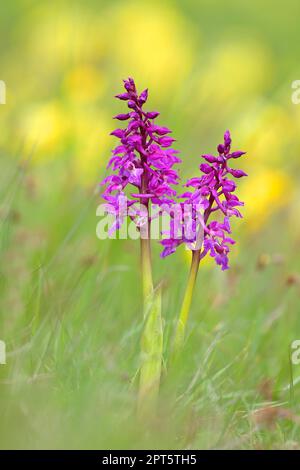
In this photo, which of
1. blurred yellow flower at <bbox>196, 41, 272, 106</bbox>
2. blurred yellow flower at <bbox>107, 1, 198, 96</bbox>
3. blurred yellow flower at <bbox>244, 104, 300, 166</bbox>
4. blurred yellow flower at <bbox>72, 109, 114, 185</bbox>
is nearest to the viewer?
blurred yellow flower at <bbox>244, 104, 300, 166</bbox>

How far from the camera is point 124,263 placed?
112 inches

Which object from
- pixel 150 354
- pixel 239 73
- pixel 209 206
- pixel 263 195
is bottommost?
pixel 150 354

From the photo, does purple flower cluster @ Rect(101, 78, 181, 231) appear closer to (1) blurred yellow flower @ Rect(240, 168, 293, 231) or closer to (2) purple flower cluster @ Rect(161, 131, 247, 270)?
(2) purple flower cluster @ Rect(161, 131, 247, 270)

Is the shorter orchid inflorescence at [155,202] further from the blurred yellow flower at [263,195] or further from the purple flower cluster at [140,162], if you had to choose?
the blurred yellow flower at [263,195]

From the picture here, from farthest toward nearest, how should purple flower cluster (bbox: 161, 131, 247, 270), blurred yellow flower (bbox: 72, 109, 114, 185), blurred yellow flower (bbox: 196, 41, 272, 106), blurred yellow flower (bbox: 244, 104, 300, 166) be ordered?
blurred yellow flower (bbox: 196, 41, 272, 106)
blurred yellow flower (bbox: 72, 109, 114, 185)
blurred yellow flower (bbox: 244, 104, 300, 166)
purple flower cluster (bbox: 161, 131, 247, 270)

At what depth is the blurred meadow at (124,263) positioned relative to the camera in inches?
66.7

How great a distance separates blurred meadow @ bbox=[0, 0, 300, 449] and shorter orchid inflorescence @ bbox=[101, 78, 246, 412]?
11 centimetres

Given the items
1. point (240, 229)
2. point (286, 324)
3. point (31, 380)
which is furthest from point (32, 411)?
point (240, 229)

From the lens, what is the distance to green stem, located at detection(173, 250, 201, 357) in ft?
5.48

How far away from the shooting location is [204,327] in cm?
233

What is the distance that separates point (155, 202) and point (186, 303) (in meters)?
0.20

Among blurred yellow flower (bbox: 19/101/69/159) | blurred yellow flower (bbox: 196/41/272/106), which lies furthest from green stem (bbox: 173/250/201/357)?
blurred yellow flower (bbox: 196/41/272/106)

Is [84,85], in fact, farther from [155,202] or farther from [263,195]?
[155,202]

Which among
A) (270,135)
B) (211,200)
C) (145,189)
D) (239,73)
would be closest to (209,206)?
(211,200)
